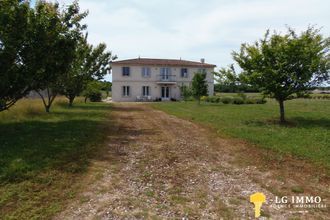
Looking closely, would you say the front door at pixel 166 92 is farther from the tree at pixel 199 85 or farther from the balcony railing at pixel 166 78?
the tree at pixel 199 85

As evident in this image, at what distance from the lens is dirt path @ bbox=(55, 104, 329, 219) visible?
4391mm

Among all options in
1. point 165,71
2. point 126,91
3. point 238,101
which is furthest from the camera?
point 165,71

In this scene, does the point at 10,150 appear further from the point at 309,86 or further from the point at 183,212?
the point at 309,86

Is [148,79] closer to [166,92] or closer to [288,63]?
[166,92]

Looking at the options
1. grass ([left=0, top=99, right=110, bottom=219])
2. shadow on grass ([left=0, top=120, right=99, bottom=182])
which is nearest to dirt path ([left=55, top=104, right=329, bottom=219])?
grass ([left=0, top=99, right=110, bottom=219])

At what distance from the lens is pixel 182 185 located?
5.57 metres

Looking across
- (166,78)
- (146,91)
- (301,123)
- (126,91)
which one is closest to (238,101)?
(166,78)

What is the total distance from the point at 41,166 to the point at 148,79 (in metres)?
41.8

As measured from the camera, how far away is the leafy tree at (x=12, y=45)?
35.4ft

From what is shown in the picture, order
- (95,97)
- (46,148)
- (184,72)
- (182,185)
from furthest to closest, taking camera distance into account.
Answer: (184,72)
(95,97)
(46,148)
(182,185)

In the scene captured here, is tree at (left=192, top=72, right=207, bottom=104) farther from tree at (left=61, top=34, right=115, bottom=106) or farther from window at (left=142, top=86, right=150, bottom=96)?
window at (left=142, top=86, right=150, bottom=96)

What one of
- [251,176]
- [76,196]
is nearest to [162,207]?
[76,196]

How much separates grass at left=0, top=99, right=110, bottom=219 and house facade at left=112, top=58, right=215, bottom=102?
35.7 metres

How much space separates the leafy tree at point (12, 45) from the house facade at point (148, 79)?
35.1m
